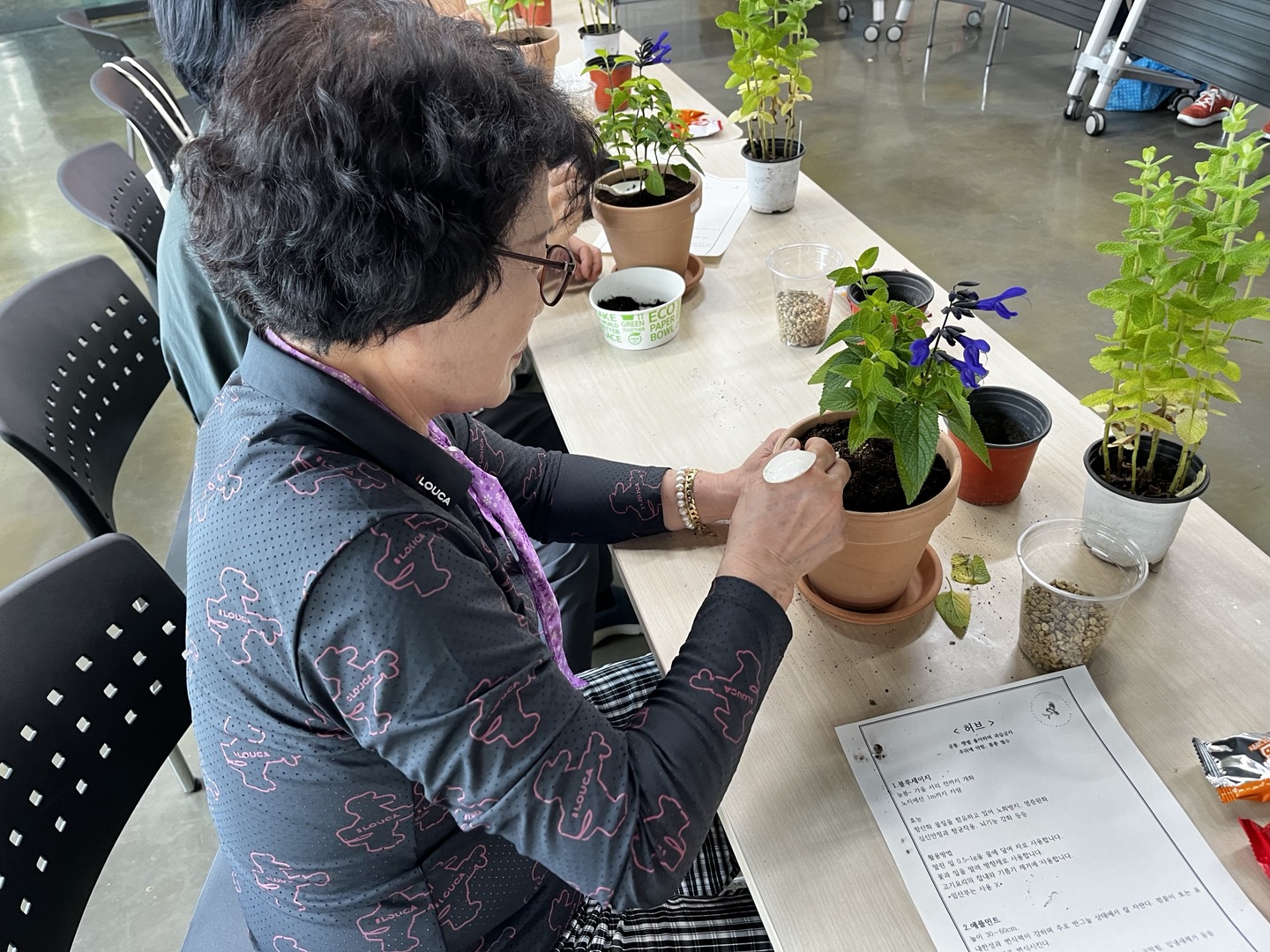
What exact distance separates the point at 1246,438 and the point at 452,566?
266 cm

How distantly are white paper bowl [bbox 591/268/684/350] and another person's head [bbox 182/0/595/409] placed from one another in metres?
0.66

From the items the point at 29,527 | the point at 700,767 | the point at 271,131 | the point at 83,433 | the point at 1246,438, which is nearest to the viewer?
the point at 271,131

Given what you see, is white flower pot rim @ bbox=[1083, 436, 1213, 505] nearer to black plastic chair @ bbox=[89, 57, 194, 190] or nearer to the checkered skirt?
the checkered skirt

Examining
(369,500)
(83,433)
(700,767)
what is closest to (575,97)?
(369,500)

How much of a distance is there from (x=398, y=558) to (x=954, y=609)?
0.64 m

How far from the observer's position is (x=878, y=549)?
958 mm

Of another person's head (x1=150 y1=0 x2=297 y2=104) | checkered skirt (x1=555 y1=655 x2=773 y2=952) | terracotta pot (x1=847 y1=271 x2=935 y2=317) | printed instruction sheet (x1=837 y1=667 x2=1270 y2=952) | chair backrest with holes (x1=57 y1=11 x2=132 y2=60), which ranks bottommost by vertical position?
checkered skirt (x1=555 y1=655 x2=773 y2=952)

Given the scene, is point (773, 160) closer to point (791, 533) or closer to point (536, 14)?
point (791, 533)

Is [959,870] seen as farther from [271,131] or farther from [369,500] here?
[271,131]

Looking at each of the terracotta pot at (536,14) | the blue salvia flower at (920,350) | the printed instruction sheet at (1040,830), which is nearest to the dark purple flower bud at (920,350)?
the blue salvia flower at (920,350)

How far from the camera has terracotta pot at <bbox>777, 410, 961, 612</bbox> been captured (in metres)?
0.93

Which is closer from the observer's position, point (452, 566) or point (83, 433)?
point (452, 566)

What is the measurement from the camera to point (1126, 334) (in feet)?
3.04

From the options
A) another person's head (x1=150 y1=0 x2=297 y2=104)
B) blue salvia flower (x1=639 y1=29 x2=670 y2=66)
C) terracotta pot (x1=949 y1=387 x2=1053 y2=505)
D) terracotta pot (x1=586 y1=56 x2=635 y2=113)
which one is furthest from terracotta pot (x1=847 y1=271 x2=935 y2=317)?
terracotta pot (x1=586 y1=56 x2=635 y2=113)
